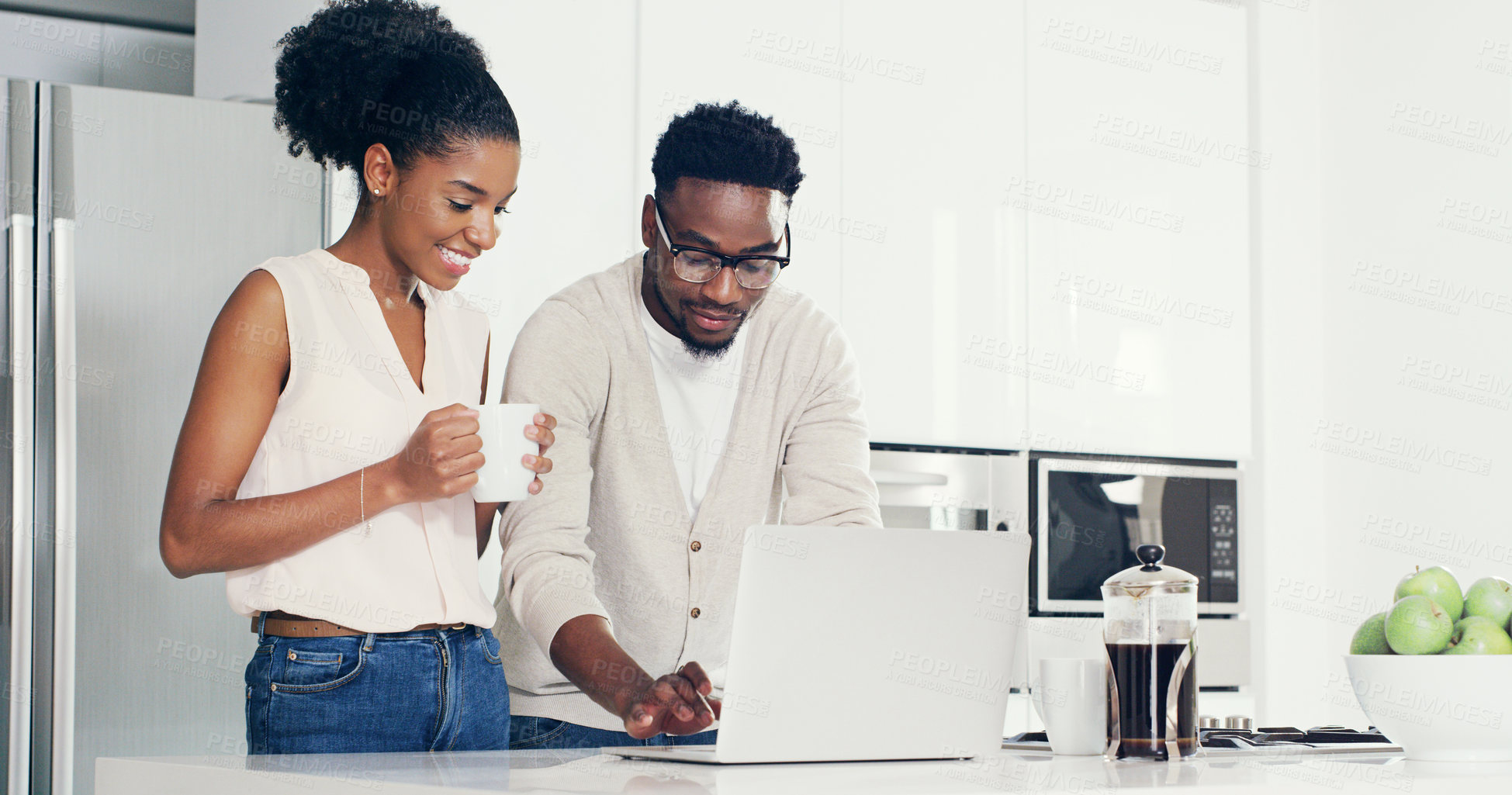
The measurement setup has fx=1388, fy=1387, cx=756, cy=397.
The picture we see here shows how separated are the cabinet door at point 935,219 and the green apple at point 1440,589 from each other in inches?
60.1

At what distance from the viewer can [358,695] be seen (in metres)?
1.39

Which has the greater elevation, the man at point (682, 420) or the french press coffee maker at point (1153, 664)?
the man at point (682, 420)

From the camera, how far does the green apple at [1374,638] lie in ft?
4.48

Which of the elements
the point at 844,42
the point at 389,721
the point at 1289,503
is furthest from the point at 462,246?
the point at 1289,503

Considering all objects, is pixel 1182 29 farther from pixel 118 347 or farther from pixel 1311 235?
pixel 118 347

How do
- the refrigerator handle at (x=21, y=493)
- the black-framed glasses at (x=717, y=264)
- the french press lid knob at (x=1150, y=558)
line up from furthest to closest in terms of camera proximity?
the refrigerator handle at (x=21, y=493)
the black-framed glasses at (x=717, y=264)
the french press lid knob at (x=1150, y=558)

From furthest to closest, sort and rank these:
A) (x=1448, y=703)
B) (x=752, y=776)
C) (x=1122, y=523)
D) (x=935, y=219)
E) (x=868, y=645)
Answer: (x=1122, y=523), (x=935, y=219), (x=1448, y=703), (x=868, y=645), (x=752, y=776)

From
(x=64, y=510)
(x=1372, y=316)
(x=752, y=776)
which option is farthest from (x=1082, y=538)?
(x=752, y=776)

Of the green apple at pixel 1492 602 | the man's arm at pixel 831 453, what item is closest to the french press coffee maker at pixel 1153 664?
the green apple at pixel 1492 602

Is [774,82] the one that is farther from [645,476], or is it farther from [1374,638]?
[1374,638]

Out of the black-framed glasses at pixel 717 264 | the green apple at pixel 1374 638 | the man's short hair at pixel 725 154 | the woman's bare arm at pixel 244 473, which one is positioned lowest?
the green apple at pixel 1374 638

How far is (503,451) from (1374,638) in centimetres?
A: 89

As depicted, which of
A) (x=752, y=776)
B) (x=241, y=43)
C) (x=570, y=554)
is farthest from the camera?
(x=241, y=43)

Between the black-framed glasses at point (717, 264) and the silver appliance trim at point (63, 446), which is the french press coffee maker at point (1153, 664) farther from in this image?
the silver appliance trim at point (63, 446)
